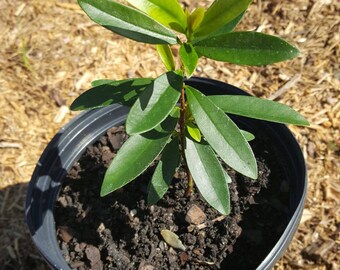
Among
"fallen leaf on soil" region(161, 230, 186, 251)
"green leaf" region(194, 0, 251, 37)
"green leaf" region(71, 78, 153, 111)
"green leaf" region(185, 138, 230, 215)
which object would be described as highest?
"green leaf" region(194, 0, 251, 37)

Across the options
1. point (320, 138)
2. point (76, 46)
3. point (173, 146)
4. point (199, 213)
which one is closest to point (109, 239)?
point (199, 213)

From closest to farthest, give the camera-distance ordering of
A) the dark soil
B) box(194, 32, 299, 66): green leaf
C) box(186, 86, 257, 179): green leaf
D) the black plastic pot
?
box(194, 32, 299, 66): green leaf, box(186, 86, 257, 179): green leaf, the black plastic pot, the dark soil

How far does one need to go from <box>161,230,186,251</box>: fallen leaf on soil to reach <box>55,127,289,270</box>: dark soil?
0.05 ft

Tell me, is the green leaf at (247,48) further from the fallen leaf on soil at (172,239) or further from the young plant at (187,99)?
the fallen leaf on soil at (172,239)

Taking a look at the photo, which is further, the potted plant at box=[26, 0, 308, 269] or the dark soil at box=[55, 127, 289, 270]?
the dark soil at box=[55, 127, 289, 270]

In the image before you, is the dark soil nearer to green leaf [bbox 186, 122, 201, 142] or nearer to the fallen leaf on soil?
the fallen leaf on soil

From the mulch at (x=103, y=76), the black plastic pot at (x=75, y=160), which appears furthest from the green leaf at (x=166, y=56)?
the mulch at (x=103, y=76)

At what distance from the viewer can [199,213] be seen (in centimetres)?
167

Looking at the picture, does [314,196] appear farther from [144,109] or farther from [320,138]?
[144,109]

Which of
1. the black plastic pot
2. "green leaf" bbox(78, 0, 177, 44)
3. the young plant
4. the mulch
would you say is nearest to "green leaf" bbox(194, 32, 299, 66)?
the young plant

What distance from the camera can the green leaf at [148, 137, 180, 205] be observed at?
146cm

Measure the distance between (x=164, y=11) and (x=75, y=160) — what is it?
702 millimetres

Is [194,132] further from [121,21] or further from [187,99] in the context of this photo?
[121,21]

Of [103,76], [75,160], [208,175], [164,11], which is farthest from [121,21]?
[103,76]
